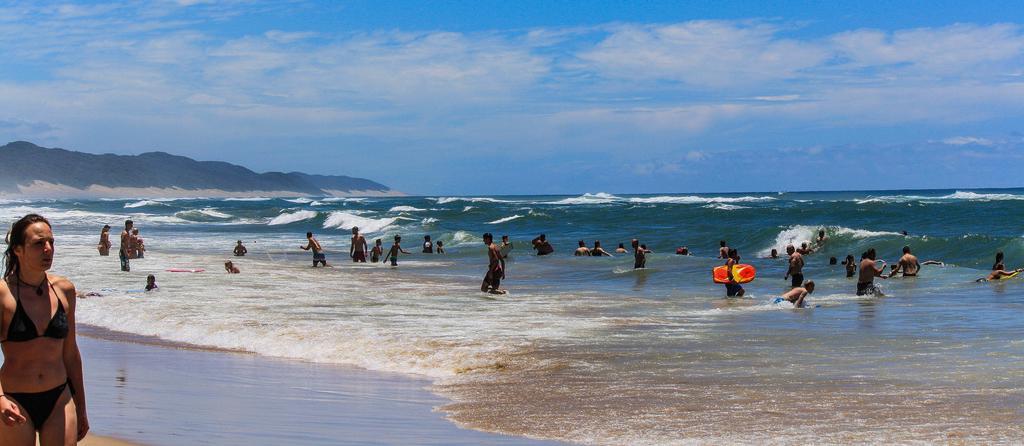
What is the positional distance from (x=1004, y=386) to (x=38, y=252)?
798 cm

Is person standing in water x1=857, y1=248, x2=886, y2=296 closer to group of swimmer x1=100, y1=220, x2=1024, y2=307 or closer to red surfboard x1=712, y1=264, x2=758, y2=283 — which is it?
group of swimmer x1=100, y1=220, x2=1024, y2=307

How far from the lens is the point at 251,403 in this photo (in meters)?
8.33

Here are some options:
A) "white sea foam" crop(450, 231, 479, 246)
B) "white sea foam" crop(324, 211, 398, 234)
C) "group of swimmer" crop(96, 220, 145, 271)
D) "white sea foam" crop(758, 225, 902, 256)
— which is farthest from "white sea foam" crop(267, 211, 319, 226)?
"group of swimmer" crop(96, 220, 145, 271)

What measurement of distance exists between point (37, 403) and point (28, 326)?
13.5 inches

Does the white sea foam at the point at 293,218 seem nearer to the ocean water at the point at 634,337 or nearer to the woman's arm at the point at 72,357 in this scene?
the ocean water at the point at 634,337

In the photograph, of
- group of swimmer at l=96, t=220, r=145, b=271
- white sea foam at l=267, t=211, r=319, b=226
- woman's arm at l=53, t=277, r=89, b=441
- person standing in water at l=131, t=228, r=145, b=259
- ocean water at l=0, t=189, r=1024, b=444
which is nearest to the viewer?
woman's arm at l=53, t=277, r=89, b=441

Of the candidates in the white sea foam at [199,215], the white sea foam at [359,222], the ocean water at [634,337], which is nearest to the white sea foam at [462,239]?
the white sea foam at [359,222]

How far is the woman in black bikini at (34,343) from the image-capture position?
442 centimetres

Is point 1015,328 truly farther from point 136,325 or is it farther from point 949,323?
point 136,325

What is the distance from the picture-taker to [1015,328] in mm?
13648

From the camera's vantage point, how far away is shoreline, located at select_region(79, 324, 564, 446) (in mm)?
7031

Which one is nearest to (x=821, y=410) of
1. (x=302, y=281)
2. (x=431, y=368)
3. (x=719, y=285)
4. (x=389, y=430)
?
(x=389, y=430)

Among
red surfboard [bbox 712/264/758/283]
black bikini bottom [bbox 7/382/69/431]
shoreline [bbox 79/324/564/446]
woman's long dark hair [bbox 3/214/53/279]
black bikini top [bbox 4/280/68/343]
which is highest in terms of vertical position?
woman's long dark hair [bbox 3/214/53/279]

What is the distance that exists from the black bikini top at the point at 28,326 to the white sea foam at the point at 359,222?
169ft
